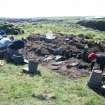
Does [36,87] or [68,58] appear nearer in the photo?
[36,87]

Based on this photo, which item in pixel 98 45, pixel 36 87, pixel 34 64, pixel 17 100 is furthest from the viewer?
pixel 98 45

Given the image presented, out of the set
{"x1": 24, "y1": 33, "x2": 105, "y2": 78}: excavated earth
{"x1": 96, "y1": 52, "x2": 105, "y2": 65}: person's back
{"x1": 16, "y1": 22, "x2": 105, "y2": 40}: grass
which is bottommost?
{"x1": 16, "y1": 22, "x2": 105, "y2": 40}: grass

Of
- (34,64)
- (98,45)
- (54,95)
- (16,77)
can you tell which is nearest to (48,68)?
(34,64)

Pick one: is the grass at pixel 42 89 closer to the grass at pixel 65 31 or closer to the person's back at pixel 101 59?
the person's back at pixel 101 59

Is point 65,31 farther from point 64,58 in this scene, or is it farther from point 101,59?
point 101,59

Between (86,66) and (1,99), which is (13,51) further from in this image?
(1,99)

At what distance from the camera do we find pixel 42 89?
13.6 m

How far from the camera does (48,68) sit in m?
18.8

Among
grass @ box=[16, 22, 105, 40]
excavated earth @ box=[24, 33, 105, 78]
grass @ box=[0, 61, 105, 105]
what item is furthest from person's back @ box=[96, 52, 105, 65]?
grass @ box=[16, 22, 105, 40]

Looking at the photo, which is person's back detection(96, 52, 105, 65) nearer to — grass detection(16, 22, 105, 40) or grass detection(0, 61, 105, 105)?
grass detection(0, 61, 105, 105)

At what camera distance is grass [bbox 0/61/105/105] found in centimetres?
1223

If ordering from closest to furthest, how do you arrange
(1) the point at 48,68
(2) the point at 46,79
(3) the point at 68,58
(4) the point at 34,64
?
(2) the point at 46,79
(4) the point at 34,64
(1) the point at 48,68
(3) the point at 68,58

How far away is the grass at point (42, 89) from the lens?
40.1 ft

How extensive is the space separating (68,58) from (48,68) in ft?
11.7
